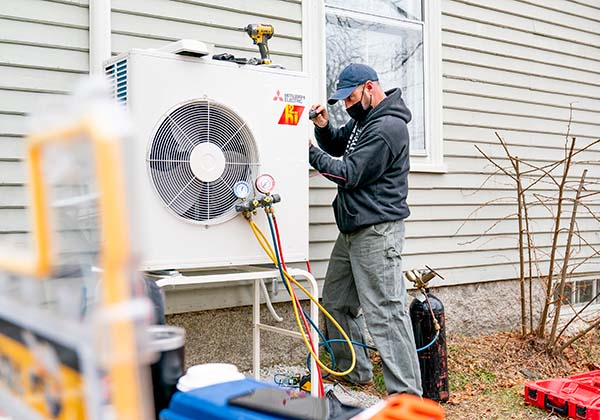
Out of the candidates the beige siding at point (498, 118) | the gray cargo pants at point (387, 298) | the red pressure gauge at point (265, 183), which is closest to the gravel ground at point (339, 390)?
the gray cargo pants at point (387, 298)

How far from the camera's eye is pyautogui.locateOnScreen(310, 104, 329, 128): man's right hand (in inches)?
150

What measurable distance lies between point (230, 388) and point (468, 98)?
423 cm

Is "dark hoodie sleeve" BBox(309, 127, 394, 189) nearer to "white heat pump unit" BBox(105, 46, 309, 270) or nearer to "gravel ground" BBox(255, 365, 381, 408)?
"white heat pump unit" BBox(105, 46, 309, 270)

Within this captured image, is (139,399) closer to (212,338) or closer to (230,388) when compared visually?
(230,388)

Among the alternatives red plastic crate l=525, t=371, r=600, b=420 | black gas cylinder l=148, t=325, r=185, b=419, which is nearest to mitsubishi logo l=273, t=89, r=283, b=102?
black gas cylinder l=148, t=325, r=185, b=419

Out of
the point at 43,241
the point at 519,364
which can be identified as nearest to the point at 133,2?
the point at 43,241

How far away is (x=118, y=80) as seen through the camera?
297cm

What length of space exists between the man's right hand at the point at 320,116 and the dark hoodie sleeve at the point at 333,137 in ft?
0.16

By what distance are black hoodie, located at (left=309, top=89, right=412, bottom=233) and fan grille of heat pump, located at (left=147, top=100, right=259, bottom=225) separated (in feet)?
1.83

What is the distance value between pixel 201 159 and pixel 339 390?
5.59 ft

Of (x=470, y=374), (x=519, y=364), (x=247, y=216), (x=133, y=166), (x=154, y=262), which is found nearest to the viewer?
(x=133, y=166)

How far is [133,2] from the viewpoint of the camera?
143 inches

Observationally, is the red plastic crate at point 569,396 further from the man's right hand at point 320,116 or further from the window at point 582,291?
the window at point 582,291

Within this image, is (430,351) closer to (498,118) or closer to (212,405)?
(498,118)
